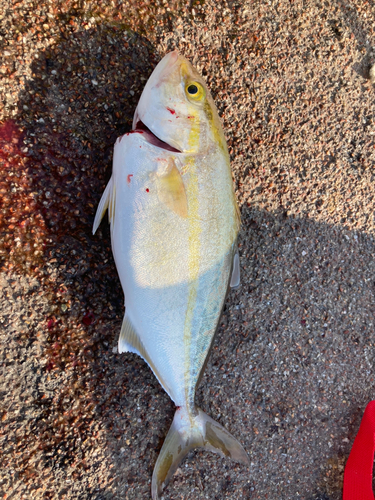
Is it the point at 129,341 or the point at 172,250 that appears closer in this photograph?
the point at 172,250

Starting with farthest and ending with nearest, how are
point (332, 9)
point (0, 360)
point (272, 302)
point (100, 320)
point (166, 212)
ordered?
1. point (332, 9)
2. point (272, 302)
3. point (100, 320)
4. point (0, 360)
5. point (166, 212)

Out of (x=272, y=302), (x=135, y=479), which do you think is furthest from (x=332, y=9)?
(x=135, y=479)

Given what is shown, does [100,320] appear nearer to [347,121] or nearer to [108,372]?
[108,372]

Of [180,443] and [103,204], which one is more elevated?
[103,204]

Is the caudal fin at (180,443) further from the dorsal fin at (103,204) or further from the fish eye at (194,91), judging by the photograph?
the fish eye at (194,91)

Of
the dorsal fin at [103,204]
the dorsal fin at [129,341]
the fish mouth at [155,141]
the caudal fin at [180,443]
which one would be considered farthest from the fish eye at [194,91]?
the caudal fin at [180,443]

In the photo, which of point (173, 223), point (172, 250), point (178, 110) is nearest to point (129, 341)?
point (172, 250)

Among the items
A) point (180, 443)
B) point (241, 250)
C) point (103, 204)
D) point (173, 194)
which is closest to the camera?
point (173, 194)

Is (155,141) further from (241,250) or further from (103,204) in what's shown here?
(241,250)
